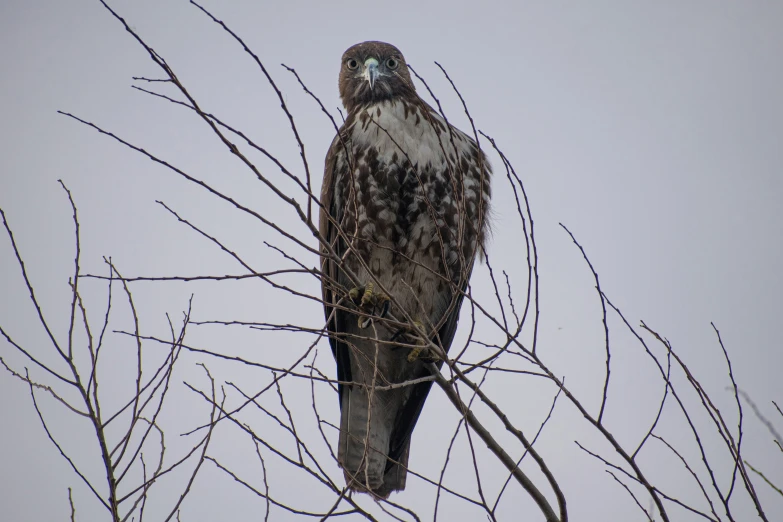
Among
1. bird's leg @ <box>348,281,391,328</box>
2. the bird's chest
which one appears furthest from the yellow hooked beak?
bird's leg @ <box>348,281,391,328</box>

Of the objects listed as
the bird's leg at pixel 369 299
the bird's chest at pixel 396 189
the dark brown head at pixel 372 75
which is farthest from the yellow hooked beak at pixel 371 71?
the bird's leg at pixel 369 299

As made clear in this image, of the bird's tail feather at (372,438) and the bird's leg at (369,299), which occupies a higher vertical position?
the bird's leg at (369,299)

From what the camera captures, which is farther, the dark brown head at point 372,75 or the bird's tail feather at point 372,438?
the dark brown head at point 372,75

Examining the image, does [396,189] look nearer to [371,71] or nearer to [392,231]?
[392,231]

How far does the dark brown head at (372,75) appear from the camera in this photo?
5.14 metres

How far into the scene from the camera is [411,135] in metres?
4.70

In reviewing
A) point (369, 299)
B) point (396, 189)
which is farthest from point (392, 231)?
point (369, 299)

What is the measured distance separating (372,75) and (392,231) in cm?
128

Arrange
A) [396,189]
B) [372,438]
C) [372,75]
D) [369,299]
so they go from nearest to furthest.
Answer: [369,299], [396,189], [372,438], [372,75]

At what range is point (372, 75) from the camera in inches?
204

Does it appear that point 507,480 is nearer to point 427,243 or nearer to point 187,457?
point 187,457

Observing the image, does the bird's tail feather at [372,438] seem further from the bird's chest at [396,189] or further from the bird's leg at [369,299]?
the bird's chest at [396,189]

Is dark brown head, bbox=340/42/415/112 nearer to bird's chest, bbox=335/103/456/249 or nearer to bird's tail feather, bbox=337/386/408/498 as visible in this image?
bird's chest, bbox=335/103/456/249

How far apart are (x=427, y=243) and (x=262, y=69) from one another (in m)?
2.25
